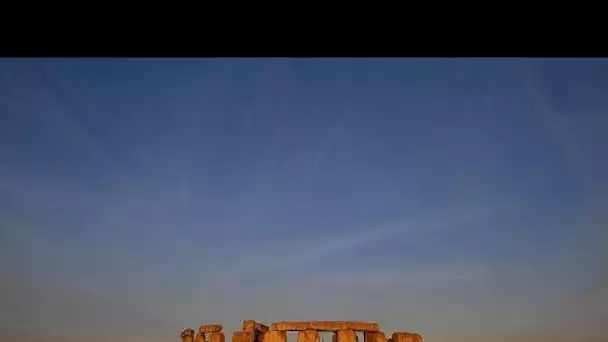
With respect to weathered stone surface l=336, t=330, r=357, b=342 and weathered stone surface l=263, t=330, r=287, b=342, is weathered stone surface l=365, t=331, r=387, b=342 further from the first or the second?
weathered stone surface l=263, t=330, r=287, b=342

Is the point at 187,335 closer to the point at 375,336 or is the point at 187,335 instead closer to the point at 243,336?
the point at 243,336

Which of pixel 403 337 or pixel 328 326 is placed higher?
pixel 328 326

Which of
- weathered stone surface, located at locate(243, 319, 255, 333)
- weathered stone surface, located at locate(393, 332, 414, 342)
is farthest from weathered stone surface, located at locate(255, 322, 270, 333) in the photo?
weathered stone surface, located at locate(393, 332, 414, 342)

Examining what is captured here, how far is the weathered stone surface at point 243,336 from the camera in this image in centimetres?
2295

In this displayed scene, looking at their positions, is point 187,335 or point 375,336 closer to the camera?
point 375,336

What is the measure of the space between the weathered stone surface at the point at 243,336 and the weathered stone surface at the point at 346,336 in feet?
11.5

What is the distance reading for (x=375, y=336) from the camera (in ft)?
73.7

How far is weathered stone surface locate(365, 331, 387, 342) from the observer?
73.4 ft

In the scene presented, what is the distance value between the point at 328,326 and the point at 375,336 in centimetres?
186

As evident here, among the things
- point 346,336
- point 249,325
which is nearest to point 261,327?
point 249,325
